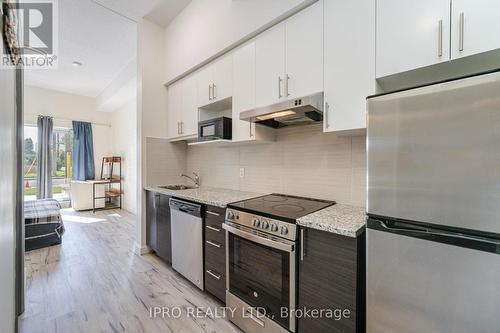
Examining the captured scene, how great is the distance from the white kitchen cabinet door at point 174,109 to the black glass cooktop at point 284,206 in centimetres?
175

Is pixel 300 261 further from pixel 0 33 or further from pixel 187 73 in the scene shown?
pixel 187 73

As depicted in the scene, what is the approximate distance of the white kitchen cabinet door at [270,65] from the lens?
1.76 m

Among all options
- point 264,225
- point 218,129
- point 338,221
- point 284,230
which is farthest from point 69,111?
point 338,221

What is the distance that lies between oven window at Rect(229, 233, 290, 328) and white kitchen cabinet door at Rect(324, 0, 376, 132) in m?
0.99

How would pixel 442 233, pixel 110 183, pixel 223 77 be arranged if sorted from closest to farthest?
pixel 442 233 → pixel 223 77 → pixel 110 183

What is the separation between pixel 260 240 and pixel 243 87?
144cm

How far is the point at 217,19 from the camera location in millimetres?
2299

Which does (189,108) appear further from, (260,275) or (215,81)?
(260,275)

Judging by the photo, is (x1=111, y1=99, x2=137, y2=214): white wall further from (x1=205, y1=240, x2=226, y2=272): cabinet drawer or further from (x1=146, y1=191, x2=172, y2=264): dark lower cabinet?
(x1=205, y1=240, x2=226, y2=272): cabinet drawer

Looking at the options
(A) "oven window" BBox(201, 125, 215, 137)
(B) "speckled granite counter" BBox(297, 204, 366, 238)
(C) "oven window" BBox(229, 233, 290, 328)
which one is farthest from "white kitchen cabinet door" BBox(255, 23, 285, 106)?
(C) "oven window" BBox(229, 233, 290, 328)

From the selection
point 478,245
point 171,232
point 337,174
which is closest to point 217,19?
point 337,174

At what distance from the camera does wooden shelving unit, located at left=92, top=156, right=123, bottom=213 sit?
5504mm

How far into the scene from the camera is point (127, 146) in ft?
17.9

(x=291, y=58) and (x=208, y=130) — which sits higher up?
(x=291, y=58)
